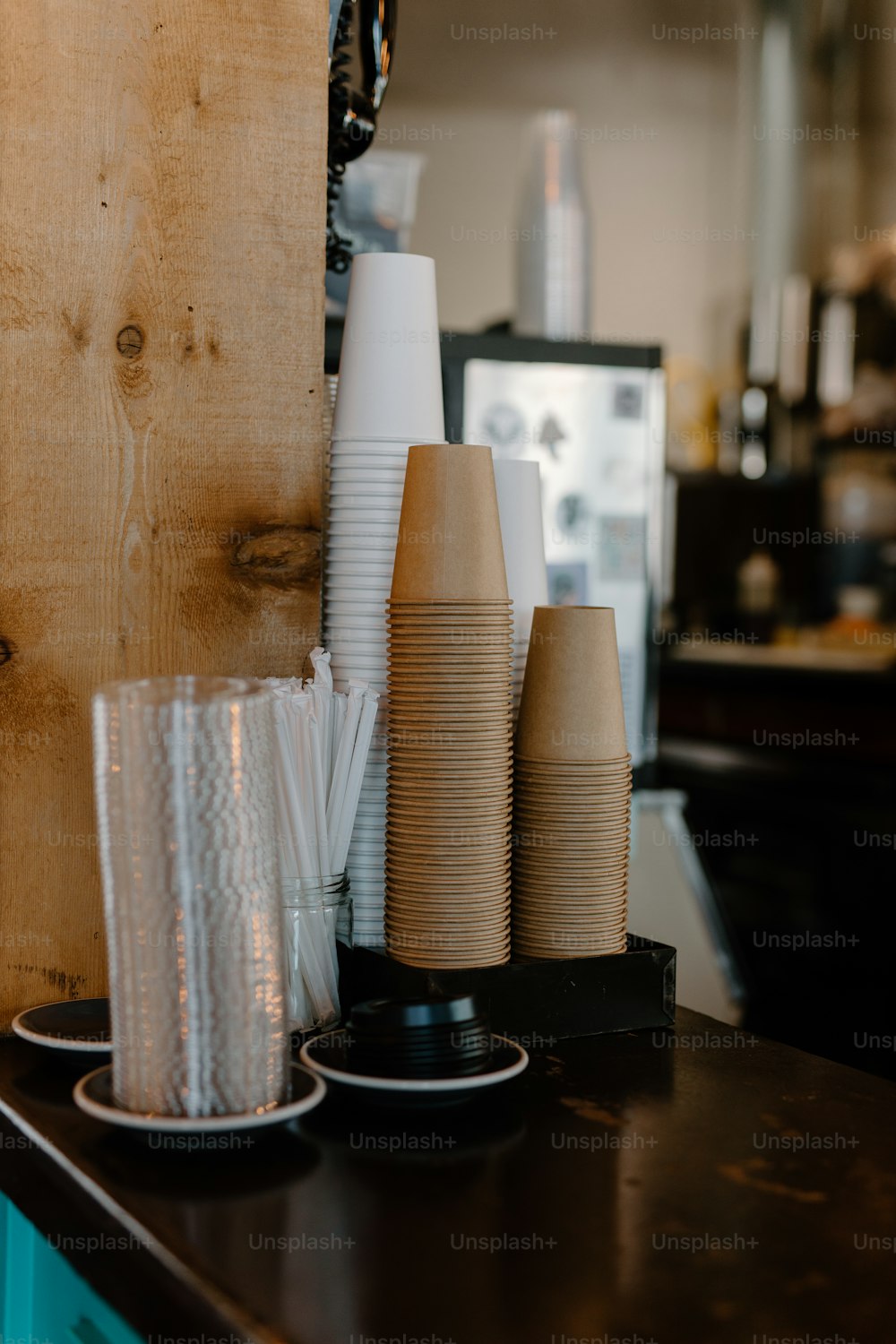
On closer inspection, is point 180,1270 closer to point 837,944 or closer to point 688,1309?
point 688,1309

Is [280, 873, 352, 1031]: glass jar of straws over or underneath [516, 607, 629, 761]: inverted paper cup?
underneath

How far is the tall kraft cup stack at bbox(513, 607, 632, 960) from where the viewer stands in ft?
3.66

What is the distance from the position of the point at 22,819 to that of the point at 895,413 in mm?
4939

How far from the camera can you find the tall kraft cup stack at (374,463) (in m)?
1.16

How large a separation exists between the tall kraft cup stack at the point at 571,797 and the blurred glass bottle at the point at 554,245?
1777 millimetres

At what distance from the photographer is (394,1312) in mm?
656

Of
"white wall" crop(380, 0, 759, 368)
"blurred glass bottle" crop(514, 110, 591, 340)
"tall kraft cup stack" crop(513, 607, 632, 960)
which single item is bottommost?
"tall kraft cup stack" crop(513, 607, 632, 960)

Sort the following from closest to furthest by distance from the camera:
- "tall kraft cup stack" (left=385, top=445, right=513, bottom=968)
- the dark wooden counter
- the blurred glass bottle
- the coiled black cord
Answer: the dark wooden counter < "tall kraft cup stack" (left=385, top=445, right=513, bottom=968) < the coiled black cord < the blurred glass bottle

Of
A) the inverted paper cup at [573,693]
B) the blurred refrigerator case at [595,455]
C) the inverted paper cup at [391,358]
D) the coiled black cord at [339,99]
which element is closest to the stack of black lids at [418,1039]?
the inverted paper cup at [573,693]

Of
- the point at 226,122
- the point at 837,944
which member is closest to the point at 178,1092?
the point at 226,122

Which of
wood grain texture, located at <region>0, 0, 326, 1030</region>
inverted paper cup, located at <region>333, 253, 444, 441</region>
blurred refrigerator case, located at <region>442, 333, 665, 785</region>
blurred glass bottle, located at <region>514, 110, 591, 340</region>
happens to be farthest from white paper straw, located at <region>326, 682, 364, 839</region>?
blurred glass bottle, located at <region>514, 110, 591, 340</region>

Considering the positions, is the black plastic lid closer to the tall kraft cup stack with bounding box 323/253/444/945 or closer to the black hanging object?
the tall kraft cup stack with bounding box 323/253/444/945

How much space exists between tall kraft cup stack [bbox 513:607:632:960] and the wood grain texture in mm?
242

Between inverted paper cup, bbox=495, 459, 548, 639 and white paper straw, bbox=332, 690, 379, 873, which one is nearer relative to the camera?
white paper straw, bbox=332, 690, 379, 873
